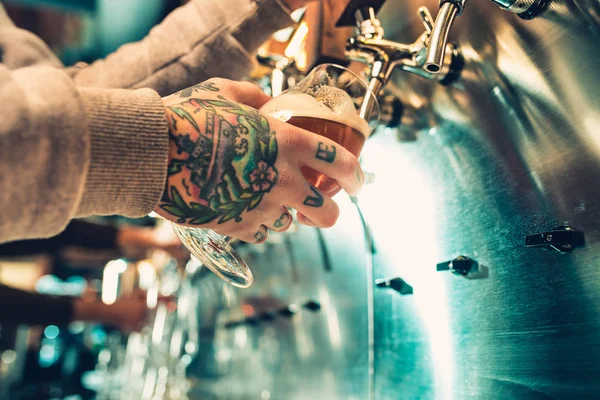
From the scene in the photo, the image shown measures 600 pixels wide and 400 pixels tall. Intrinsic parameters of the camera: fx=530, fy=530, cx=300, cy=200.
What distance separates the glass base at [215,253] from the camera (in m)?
0.70

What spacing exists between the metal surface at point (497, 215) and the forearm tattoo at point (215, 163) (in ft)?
1.10

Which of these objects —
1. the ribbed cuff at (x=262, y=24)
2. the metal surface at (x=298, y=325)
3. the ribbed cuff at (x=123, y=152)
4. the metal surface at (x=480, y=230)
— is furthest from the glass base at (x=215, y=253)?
the ribbed cuff at (x=262, y=24)

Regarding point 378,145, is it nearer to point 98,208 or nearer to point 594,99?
point 594,99

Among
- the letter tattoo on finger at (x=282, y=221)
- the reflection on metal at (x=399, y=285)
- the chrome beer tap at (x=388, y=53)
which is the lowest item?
the letter tattoo on finger at (x=282, y=221)

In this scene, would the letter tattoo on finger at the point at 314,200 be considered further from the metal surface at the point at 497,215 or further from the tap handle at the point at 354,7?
the tap handle at the point at 354,7

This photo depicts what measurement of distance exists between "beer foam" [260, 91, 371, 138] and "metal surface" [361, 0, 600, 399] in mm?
202

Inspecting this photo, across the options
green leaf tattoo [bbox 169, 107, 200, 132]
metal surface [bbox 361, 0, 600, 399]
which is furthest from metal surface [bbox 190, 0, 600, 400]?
green leaf tattoo [bbox 169, 107, 200, 132]

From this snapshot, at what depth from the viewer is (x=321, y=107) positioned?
69 centimetres

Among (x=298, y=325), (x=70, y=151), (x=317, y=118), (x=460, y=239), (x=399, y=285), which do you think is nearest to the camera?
(x=70, y=151)

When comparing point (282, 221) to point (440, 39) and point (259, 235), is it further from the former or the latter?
point (440, 39)

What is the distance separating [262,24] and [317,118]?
0.51 meters

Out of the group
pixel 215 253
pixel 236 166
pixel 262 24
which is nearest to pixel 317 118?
pixel 236 166

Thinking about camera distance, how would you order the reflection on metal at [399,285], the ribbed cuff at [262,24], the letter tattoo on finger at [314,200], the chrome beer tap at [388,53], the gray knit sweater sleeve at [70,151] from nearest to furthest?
the gray knit sweater sleeve at [70,151], the letter tattoo on finger at [314,200], the chrome beer tap at [388,53], the reflection on metal at [399,285], the ribbed cuff at [262,24]

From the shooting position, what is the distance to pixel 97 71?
4.46ft
